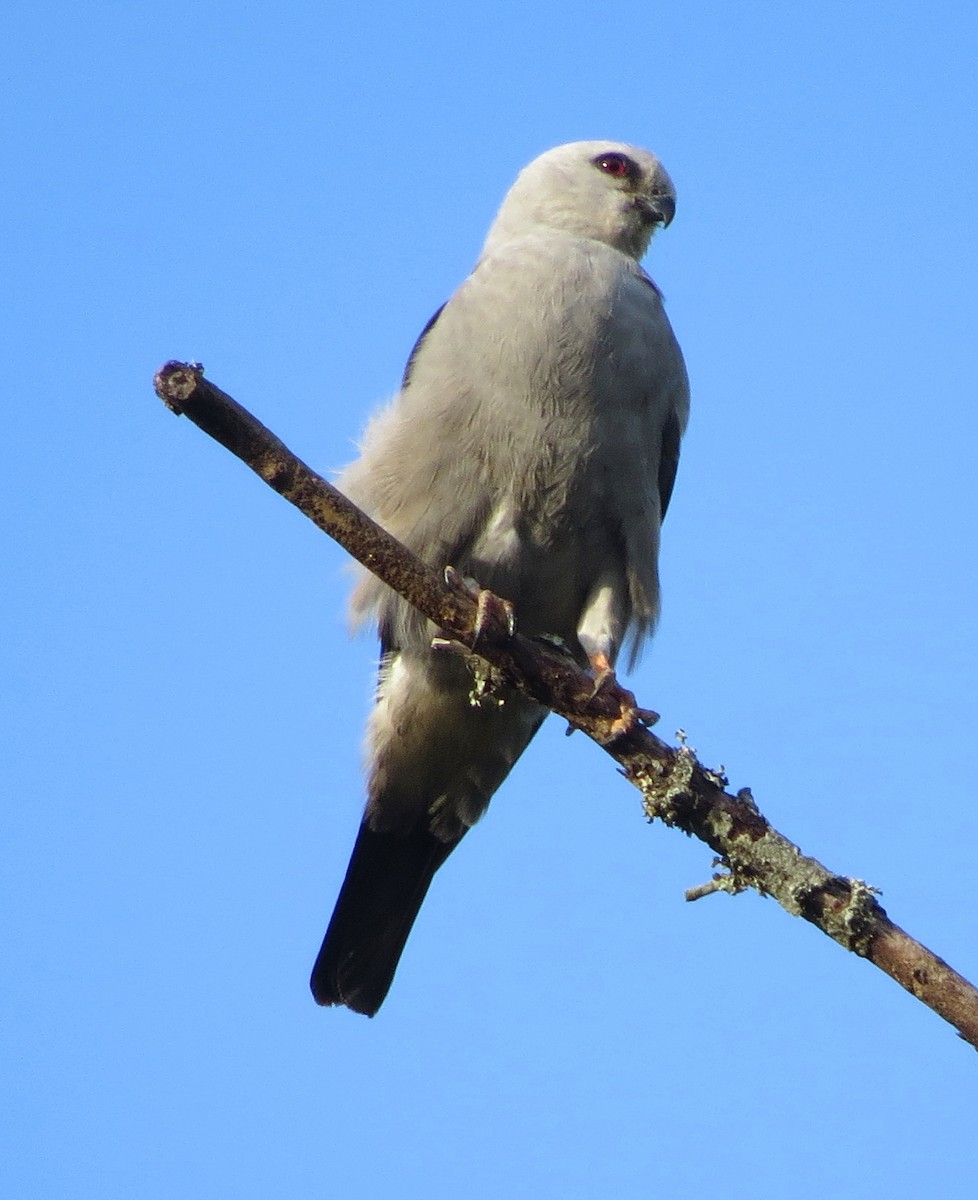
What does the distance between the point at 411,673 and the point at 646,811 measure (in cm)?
170

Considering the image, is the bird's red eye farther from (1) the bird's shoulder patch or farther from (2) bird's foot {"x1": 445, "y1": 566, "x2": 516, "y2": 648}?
(2) bird's foot {"x1": 445, "y1": 566, "x2": 516, "y2": 648}

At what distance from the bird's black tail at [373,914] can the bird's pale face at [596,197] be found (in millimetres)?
2473

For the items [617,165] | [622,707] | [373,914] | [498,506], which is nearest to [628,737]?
[622,707]

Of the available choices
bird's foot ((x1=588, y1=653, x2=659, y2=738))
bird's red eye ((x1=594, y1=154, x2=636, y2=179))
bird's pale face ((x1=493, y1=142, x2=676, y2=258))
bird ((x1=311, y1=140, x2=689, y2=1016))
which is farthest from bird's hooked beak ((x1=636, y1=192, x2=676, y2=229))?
bird's foot ((x1=588, y1=653, x2=659, y2=738))

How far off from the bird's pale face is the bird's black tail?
2473mm

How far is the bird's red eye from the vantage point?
20.5 feet

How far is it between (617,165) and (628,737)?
318 cm

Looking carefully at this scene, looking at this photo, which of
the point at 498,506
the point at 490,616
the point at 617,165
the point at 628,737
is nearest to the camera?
A: the point at 628,737

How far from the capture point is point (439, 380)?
16.6ft

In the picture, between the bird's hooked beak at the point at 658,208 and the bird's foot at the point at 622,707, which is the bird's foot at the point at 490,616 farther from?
the bird's hooked beak at the point at 658,208

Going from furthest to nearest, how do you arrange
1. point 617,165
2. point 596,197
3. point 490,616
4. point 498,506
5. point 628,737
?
point 617,165 < point 596,197 < point 498,506 < point 490,616 < point 628,737

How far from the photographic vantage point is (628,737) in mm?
3975

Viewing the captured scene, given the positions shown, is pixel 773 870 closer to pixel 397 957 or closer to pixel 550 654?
pixel 550 654

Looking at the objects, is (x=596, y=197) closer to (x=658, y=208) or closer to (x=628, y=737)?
(x=658, y=208)
